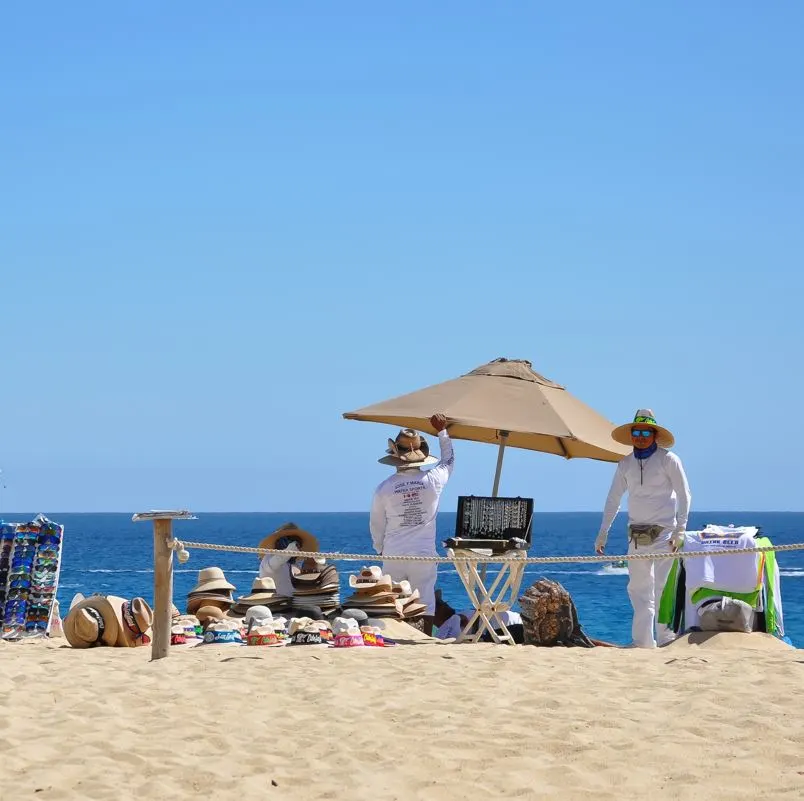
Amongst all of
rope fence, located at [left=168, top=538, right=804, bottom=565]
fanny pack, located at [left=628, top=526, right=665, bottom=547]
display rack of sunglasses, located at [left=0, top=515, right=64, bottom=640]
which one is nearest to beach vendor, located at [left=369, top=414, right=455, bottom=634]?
rope fence, located at [left=168, top=538, right=804, bottom=565]

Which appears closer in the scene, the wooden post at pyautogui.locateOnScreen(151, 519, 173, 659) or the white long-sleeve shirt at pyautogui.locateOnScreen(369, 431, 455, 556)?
the wooden post at pyautogui.locateOnScreen(151, 519, 173, 659)

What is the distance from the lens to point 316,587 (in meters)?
9.52

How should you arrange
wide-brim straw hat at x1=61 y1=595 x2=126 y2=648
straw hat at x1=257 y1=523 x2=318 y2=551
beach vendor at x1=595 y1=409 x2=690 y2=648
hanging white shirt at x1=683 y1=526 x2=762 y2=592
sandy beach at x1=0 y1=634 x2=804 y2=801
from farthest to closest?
straw hat at x1=257 y1=523 x2=318 y2=551 → beach vendor at x1=595 y1=409 x2=690 y2=648 → hanging white shirt at x1=683 y1=526 x2=762 y2=592 → wide-brim straw hat at x1=61 y1=595 x2=126 y2=648 → sandy beach at x1=0 y1=634 x2=804 y2=801

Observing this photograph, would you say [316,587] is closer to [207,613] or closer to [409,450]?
[207,613]

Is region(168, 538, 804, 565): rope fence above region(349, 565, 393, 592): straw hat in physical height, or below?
above

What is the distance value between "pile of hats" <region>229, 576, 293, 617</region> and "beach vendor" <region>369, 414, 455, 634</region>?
83cm

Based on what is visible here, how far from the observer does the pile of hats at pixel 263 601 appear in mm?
9367

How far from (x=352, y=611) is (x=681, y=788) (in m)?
4.25

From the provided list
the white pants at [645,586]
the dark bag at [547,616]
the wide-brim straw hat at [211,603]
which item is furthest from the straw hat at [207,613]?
the white pants at [645,586]

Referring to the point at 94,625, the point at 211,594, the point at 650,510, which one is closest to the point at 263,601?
the point at 211,594

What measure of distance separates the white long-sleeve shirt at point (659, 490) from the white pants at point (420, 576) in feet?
4.61

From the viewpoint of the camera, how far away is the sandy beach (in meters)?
5.09

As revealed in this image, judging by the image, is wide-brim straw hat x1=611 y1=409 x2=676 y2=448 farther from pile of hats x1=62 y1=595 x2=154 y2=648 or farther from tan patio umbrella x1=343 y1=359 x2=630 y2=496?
pile of hats x1=62 y1=595 x2=154 y2=648

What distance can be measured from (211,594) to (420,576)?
160cm
